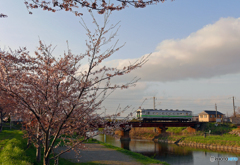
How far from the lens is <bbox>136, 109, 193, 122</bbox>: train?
47191 millimetres

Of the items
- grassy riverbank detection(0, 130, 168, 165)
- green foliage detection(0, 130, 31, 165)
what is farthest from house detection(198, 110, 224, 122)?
green foliage detection(0, 130, 31, 165)

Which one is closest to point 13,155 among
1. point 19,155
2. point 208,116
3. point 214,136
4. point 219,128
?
point 19,155

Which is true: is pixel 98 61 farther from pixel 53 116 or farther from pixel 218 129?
pixel 218 129

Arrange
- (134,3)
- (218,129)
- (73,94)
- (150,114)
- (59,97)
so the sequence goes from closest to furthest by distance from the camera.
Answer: (134,3)
(59,97)
(73,94)
(218,129)
(150,114)

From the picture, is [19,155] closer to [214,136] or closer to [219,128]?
[214,136]

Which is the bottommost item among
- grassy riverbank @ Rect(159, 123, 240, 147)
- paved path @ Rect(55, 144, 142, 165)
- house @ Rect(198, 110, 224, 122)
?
grassy riverbank @ Rect(159, 123, 240, 147)

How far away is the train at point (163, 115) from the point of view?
47.2 meters

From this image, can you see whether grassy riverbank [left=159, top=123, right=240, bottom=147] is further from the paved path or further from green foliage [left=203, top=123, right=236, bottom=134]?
the paved path

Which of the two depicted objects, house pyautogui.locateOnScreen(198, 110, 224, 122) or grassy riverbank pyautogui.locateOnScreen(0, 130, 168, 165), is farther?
house pyautogui.locateOnScreen(198, 110, 224, 122)

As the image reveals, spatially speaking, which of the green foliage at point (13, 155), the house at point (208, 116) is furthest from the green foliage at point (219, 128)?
the green foliage at point (13, 155)

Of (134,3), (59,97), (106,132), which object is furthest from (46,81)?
(134,3)

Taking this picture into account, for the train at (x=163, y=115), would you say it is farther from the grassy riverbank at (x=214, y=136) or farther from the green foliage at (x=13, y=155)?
the green foliage at (x=13, y=155)

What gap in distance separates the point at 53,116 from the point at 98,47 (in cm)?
247

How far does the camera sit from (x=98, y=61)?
602cm
